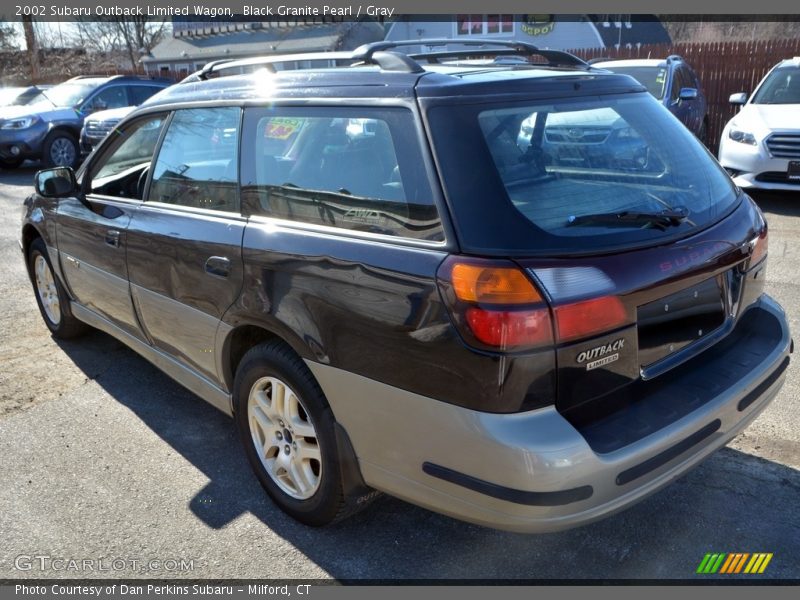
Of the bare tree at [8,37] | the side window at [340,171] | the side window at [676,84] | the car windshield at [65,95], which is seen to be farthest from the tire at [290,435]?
the bare tree at [8,37]

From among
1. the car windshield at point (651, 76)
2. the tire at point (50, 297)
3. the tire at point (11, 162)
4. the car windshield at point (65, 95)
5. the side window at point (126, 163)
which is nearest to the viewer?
the side window at point (126, 163)

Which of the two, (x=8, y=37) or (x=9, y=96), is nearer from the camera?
(x=9, y=96)

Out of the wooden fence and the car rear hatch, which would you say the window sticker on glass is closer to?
the car rear hatch

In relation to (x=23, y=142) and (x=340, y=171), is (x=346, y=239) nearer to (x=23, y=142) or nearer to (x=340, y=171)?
(x=340, y=171)

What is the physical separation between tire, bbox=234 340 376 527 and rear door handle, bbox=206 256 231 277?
0.36m

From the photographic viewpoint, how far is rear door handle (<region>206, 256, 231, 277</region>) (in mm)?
3094

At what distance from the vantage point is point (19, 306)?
6336mm

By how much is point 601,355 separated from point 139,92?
1589cm

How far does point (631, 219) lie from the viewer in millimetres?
2484

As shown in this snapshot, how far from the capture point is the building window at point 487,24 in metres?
27.9

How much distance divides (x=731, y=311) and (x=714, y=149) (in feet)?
38.6

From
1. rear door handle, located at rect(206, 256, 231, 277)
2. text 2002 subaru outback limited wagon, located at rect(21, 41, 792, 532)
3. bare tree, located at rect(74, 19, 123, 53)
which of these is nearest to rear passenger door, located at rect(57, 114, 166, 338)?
text 2002 subaru outback limited wagon, located at rect(21, 41, 792, 532)

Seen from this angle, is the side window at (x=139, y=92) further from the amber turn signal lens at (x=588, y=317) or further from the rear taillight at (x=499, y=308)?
the amber turn signal lens at (x=588, y=317)

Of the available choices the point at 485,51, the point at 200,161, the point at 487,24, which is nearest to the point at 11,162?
the point at 200,161
